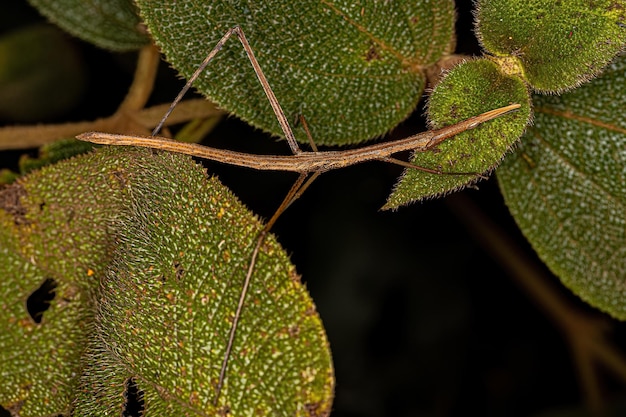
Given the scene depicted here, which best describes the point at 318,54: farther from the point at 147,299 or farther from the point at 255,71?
the point at 147,299

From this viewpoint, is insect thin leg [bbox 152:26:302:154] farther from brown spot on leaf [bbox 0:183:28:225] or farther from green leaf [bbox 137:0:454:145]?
brown spot on leaf [bbox 0:183:28:225]

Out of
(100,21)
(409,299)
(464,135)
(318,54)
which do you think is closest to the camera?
(464,135)

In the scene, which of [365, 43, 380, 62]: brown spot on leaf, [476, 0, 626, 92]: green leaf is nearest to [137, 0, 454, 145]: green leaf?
[365, 43, 380, 62]: brown spot on leaf

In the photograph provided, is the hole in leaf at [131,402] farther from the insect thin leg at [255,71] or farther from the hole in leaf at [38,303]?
the insect thin leg at [255,71]

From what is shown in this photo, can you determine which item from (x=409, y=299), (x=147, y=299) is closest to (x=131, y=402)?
(x=147, y=299)

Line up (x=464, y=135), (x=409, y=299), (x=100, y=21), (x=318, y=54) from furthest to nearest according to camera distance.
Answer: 1. (x=409, y=299)
2. (x=100, y=21)
3. (x=318, y=54)
4. (x=464, y=135)

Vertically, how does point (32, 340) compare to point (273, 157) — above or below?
below

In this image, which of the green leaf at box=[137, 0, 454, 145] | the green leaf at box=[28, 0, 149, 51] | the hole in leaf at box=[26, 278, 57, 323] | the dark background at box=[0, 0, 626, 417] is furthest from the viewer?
the dark background at box=[0, 0, 626, 417]

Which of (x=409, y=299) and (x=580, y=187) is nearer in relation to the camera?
(x=580, y=187)

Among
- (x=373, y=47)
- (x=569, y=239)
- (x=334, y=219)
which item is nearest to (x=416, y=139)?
(x=373, y=47)
